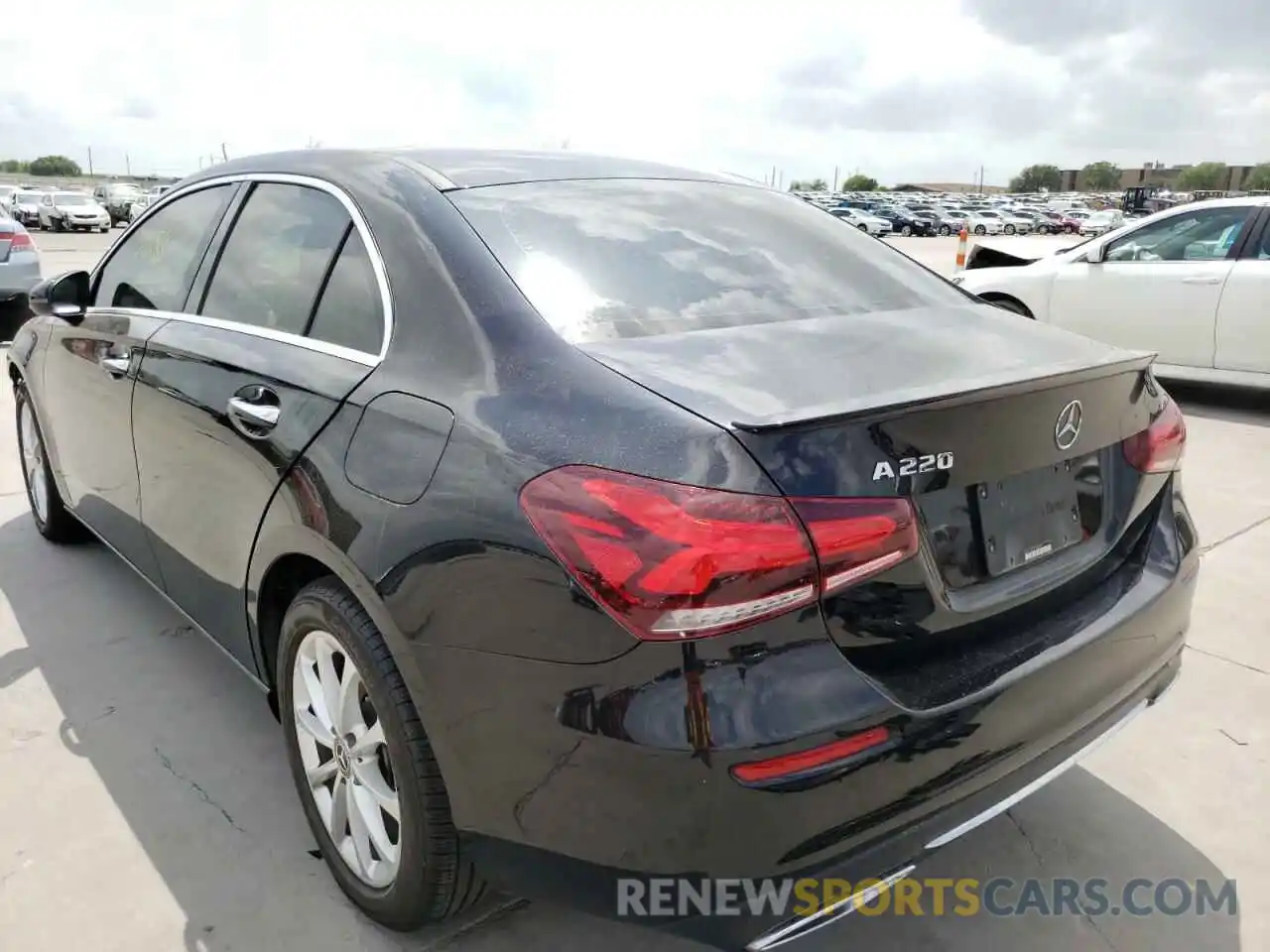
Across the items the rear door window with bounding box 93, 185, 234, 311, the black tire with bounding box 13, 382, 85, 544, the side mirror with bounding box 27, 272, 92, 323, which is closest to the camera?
the rear door window with bounding box 93, 185, 234, 311

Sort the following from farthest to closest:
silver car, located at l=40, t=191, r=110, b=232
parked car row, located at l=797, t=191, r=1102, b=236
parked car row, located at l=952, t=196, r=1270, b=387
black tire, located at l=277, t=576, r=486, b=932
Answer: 1. parked car row, located at l=797, t=191, r=1102, b=236
2. silver car, located at l=40, t=191, r=110, b=232
3. parked car row, located at l=952, t=196, r=1270, b=387
4. black tire, located at l=277, t=576, r=486, b=932

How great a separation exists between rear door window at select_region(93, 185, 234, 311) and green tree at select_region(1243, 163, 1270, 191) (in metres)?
117

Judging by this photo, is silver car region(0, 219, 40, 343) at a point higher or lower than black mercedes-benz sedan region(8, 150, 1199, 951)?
lower

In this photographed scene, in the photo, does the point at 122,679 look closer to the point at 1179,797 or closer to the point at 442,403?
the point at 442,403

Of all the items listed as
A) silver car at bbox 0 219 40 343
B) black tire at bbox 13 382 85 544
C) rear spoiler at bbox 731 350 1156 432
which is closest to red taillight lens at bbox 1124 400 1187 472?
rear spoiler at bbox 731 350 1156 432

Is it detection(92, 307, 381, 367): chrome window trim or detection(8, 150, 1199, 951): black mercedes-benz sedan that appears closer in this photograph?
detection(8, 150, 1199, 951): black mercedes-benz sedan

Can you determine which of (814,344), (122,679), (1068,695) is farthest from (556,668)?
(122,679)

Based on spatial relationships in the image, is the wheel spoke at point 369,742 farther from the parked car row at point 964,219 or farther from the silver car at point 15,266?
the parked car row at point 964,219

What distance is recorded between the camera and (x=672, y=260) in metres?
2.31

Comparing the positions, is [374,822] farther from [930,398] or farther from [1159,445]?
[1159,445]

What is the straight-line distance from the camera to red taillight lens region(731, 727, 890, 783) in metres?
1.52

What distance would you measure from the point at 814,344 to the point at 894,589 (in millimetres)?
571

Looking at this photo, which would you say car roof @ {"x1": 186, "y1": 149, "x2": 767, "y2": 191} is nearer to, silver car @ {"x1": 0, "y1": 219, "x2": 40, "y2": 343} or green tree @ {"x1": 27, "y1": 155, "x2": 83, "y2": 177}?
silver car @ {"x1": 0, "y1": 219, "x2": 40, "y2": 343}

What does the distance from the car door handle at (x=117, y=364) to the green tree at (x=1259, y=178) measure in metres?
118
